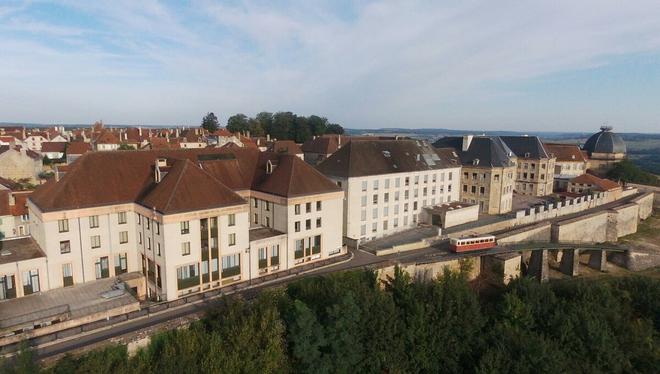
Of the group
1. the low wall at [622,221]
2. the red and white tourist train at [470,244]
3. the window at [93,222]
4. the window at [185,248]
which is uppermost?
the window at [93,222]

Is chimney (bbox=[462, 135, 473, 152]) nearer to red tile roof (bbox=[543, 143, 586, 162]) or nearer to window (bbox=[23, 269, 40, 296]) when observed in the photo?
red tile roof (bbox=[543, 143, 586, 162])

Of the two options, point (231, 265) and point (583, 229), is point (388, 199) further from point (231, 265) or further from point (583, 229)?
point (583, 229)

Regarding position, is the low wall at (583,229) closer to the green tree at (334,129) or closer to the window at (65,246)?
the window at (65,246)

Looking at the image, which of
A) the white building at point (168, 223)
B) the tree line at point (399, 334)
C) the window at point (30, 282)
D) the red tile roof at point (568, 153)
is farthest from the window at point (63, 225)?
the red tile roof at point (568, 153)

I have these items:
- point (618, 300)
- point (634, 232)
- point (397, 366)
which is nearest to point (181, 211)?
point (397, 366)

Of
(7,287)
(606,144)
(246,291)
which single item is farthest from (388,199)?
(606,144)

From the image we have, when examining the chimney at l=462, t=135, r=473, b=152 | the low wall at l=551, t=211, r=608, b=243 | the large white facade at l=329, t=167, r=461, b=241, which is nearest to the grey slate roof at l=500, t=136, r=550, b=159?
the low wall at l=551, t=211, r=608, b=243

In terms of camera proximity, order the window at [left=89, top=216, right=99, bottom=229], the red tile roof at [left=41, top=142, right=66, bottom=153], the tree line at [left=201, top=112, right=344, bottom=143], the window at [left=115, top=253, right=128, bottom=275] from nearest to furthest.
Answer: the window at [left=89, top=216, right=99, bottom=229]
the window at [left=115, top=253, right=128, bottom=275]
the red tile roof at [left=41, top=142, right=66, bottom=153]
the tree line at [left=201, top=112, right=344, bottom=143]
